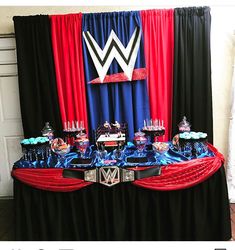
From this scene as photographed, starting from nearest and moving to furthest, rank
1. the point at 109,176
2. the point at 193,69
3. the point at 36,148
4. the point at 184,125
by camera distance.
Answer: the point at 109,176 < the point at 36,148 < the point at 184,125 < the point at 193,69

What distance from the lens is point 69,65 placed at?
2.73m

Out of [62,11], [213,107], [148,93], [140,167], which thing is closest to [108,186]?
[140,167]

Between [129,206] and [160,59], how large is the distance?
5.15ft

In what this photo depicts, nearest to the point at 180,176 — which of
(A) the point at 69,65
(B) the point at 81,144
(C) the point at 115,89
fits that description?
(B) the point at 81,144

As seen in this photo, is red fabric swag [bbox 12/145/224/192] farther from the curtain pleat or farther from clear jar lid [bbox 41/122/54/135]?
the curtain pleat

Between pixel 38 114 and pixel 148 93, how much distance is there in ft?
4.10

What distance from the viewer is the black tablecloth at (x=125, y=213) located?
204 cm

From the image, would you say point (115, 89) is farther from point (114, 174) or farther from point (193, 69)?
point (114, 174)

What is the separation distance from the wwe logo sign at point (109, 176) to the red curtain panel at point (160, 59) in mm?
1006

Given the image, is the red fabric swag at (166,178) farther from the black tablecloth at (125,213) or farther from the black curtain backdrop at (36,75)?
the black curtain backdrop at (36,75)

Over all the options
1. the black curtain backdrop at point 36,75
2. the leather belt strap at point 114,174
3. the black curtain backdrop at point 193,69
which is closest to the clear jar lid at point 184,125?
the black curtain backdrop at point 193,69

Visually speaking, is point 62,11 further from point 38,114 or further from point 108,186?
point 108,186

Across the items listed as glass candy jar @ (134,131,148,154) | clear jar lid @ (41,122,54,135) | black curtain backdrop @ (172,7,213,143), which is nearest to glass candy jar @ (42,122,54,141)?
clear jar lid @ (41,122,54,135)

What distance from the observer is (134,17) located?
263 cm
